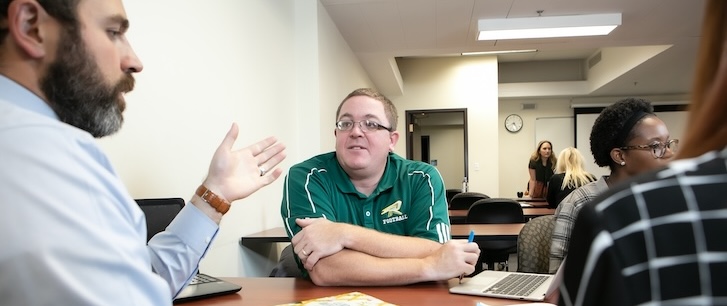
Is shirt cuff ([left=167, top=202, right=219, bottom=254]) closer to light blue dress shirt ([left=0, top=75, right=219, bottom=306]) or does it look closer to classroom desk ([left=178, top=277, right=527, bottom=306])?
classroom desk ([left=178, top=277, right=527, bottom=306])

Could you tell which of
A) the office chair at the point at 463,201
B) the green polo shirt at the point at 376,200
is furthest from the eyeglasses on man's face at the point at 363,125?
the office chair at the point at 463,201

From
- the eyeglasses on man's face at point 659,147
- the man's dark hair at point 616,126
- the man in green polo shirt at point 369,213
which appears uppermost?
the man's dark hair at point 616,126

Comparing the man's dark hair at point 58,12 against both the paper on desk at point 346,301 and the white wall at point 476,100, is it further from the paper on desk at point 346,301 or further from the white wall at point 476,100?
the white wall at point 476,100

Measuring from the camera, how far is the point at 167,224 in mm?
1300

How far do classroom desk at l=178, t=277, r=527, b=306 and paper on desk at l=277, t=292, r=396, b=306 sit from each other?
0.04 m

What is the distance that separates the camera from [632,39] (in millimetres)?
5258

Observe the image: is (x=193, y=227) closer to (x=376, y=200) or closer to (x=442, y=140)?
(x=376, y=200)

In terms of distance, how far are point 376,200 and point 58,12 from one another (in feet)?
4.06

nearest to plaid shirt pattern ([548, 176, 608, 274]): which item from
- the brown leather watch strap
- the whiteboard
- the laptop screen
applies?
the brown leather watch strap

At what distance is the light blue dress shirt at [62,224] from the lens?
510mm

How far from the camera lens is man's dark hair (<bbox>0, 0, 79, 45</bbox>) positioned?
0.67 m

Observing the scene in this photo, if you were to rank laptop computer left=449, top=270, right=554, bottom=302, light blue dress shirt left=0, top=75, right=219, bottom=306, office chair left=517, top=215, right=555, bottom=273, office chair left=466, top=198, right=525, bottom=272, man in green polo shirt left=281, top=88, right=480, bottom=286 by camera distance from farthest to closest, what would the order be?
1. office chair left=466, top=198, right=525, bottom=272
2. office chair left=517, top=215, right=555, bottom=273
3. man in green polo shirt left=281, top=88, right=480, bottom=286
4. laptop computer left=449, top=270, right=554, bottom=302
5. light blue dress shirt left=0, top=75, right=219, bottom=306

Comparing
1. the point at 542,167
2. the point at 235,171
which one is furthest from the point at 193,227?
the point at 542,167

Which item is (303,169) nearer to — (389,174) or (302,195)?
(302,195)
